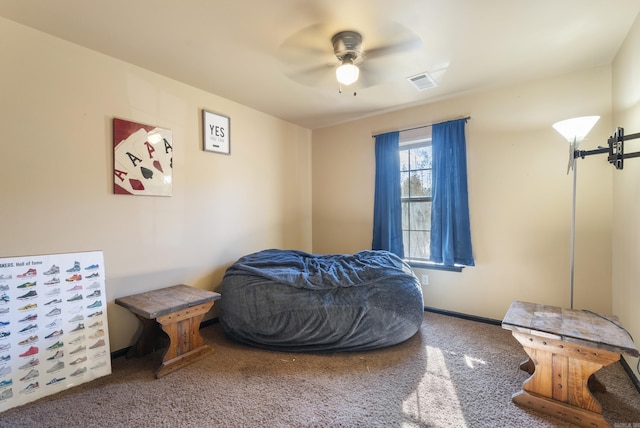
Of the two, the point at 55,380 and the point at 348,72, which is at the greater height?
the point at 348,72

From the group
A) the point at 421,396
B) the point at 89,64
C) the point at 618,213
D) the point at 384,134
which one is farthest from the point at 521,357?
the point at 89,64

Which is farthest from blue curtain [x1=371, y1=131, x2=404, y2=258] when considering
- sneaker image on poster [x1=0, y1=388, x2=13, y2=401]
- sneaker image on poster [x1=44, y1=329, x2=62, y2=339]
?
sneaker image on poster [x1=0, y1=388, x2=13, y2=401]

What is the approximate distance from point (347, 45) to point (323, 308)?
6.66 feet

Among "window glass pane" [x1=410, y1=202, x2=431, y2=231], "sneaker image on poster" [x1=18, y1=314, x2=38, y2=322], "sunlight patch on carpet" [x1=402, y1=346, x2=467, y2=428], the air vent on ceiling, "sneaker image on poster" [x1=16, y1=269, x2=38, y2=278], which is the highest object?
the air vent on ceiling

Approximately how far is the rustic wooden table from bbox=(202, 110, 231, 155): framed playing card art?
120 inches

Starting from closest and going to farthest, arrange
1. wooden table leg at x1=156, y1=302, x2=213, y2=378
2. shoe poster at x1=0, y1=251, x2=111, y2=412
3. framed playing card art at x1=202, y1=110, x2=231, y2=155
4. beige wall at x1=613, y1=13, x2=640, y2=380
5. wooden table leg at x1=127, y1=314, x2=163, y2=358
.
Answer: shoe poster at x1=0, y1=251, x2=111, y2=412 → beige wall at x1=613, y1=13, x2=640, y2=380 → wooden table leg at x1=156, y1=302, x2=213, y2=378 → wooden table leg at x1=127, y1=314, x2=163, y2=358 → framed playing card art at x1=202, y1=110, x2=231, y2=155

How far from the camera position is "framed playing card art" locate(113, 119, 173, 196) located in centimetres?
228

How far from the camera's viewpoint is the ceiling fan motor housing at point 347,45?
186 cm

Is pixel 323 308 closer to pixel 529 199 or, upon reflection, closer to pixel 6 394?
pixel 6 394

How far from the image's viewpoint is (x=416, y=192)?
3445 millimetres

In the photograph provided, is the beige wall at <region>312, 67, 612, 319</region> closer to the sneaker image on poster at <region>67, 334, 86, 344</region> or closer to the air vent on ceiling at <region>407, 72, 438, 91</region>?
the air vent on ceiling at <region>407, 72, 438, 91</region>

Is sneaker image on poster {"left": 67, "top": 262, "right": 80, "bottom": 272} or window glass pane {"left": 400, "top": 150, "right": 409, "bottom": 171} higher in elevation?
window glass pane {"left": 400, "top": 150, "right": 409, "bottom": 171}

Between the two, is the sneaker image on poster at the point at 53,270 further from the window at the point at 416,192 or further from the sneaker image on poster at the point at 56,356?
the window at the point at 416,192

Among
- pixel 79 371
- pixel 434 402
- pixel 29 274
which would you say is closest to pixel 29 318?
pixel 29 274
